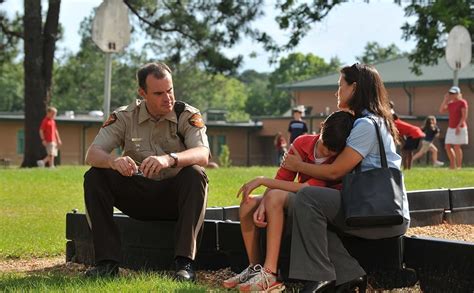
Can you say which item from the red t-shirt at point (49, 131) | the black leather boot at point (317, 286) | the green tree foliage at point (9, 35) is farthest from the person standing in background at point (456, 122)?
the green tree foliage at point (9, 35)

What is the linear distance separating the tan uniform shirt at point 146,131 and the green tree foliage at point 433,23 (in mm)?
20760

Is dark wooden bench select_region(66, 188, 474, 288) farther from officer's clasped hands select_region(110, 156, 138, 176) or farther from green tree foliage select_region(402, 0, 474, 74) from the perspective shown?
green tree foliage select_region(402, 0, 474, 74)

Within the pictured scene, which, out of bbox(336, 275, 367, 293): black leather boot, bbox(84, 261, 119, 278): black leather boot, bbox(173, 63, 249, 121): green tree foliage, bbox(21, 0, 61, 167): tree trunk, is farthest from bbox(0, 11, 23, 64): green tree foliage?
bbox(173, 63, 249, 121): green tree foliage

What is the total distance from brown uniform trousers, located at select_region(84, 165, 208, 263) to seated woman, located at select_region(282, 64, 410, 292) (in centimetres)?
85

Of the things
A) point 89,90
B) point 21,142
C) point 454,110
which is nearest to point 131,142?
point 454,110

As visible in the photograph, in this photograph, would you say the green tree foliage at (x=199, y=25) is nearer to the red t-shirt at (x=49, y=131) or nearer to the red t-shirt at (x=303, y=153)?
the red t-shirt at (x=49, y=131)

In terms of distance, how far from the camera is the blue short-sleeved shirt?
5436mm

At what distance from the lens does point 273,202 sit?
545 centimetres

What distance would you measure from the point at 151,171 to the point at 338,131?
124 centimetres

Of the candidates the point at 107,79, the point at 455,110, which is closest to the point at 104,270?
the point at 107,79

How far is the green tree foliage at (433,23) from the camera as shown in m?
27.0

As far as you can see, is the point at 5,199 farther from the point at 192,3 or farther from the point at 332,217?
the point at 192,3

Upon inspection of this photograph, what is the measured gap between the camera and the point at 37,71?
28.1 metres

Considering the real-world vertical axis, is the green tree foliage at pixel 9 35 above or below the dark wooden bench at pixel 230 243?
above
